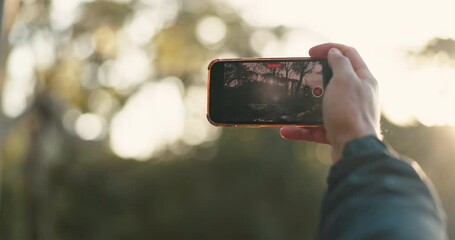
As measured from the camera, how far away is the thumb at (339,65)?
1.42 meters

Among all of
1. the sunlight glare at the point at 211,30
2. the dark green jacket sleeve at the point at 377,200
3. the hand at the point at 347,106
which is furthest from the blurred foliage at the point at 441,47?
the dark green jacket sleeve at the point at 377,200

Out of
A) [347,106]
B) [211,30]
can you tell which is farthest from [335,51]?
[211,30]

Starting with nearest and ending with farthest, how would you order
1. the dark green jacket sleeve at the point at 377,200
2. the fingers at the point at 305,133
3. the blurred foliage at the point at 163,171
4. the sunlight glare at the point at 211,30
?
the dark green jacket sleeve at the point at 377,200
the fingers at the point at 305,133
the blurred foliage at the point at 163,171
the sunlight glare at the point at 211,30

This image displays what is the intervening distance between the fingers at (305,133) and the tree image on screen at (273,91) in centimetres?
2

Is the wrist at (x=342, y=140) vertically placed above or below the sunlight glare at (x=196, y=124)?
above

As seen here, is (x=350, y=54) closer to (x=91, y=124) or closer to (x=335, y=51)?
(x=335, y=51)

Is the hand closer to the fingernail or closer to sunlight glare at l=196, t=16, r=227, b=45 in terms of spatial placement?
the fingernail

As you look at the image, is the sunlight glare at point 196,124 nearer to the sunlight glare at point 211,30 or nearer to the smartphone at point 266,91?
the sunlight glare at point 211,30

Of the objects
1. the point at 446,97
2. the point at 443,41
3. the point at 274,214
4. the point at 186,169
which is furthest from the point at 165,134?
the point at 446,97

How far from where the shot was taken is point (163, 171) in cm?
2134

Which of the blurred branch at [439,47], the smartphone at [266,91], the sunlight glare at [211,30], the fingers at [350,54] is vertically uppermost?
the fingers at [350,54]

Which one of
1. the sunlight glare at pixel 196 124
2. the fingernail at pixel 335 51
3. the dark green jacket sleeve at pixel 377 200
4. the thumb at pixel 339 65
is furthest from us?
the sunlight glare at pixel 196 124

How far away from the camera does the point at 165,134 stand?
82.7 ft

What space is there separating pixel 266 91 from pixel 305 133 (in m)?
0.19
